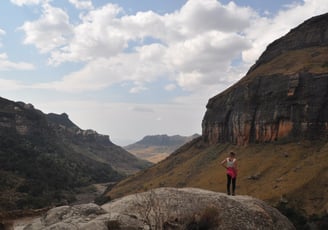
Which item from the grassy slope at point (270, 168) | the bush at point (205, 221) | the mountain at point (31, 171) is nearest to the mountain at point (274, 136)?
the grassy slope at point (270, 168)

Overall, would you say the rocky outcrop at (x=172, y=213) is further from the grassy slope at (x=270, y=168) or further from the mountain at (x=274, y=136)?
the grassy slope at (x=270, y=168)

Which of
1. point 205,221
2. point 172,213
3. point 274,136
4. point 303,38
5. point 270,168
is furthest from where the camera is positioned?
point 303,38

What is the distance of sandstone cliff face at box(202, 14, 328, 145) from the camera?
341 ft

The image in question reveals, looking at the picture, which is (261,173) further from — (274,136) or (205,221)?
(205,221)

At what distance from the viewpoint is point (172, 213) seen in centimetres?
1504

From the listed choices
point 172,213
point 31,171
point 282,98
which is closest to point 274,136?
point 282,98

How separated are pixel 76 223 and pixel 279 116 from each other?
103m

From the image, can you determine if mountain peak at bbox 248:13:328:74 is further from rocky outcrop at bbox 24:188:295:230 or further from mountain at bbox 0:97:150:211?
rocky outcrop at bbox 24:188:295:230

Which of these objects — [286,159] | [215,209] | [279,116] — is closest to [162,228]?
[215,209]

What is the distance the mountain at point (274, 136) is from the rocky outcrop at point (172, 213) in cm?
5600

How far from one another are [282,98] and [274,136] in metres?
10.4

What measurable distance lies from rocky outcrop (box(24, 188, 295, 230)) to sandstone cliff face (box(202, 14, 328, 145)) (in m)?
90.0

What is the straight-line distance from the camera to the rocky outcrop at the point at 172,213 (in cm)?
1389

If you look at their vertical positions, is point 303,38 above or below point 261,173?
above
